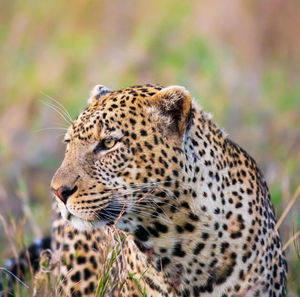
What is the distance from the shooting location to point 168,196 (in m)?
6.61

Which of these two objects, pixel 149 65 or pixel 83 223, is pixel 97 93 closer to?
pixel 83 223

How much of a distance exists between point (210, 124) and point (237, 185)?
0.59 meters

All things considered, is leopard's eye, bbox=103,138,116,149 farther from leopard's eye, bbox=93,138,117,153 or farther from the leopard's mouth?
the leopard's mouth

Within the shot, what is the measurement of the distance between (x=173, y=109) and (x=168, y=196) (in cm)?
72

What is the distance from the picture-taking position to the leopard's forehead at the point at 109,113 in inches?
264

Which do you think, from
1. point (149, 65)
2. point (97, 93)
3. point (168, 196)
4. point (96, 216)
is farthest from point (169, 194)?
point (149, 65)

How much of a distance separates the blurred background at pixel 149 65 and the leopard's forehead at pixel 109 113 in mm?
6857

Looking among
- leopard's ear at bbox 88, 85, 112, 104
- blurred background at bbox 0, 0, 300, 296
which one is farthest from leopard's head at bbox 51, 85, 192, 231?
blurred background at bbox 0, 0, 300, 296

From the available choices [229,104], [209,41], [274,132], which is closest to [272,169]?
[274,132]

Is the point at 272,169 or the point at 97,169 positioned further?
the point at 272,169

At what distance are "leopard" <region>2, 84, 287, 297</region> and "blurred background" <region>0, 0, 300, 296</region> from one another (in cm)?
662

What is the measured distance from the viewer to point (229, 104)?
55.1 feet

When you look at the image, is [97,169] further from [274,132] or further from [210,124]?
[274,132]

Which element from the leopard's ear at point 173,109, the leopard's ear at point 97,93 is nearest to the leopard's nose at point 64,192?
the leopard's ear at point 173,109
